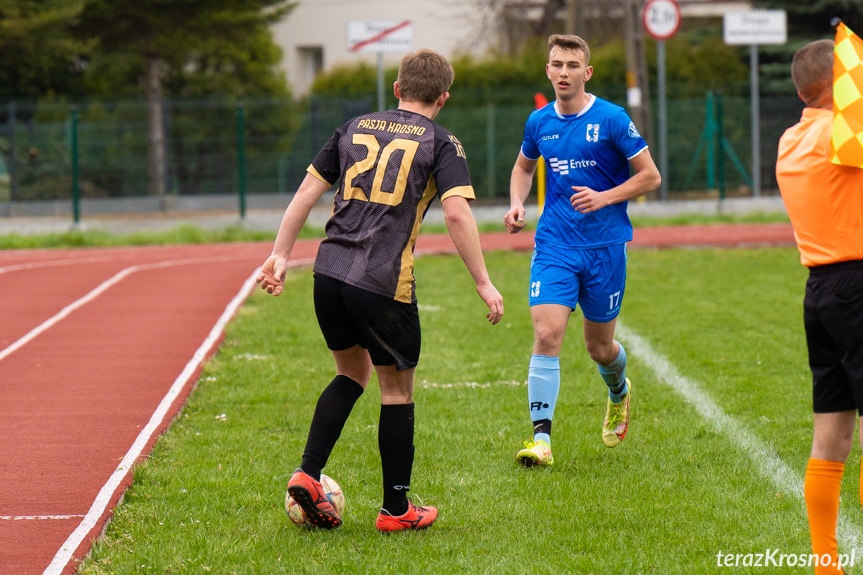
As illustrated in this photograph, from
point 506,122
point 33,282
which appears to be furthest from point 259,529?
point 506,122

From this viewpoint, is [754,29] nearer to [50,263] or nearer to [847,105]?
[50,263]

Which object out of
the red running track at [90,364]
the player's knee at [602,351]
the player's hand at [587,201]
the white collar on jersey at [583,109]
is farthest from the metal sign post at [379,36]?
the player's hand at [587,201]

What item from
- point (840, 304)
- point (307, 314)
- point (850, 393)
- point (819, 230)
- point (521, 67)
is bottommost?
point (307, 314)

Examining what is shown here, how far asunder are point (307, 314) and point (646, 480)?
610 centimetres

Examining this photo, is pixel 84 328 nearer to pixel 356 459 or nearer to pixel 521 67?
pixel 356 459

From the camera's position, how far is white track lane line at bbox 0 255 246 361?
30.9 feet

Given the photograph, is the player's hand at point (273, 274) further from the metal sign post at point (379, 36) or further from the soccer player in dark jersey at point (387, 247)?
the metal sign post at point (379, 36)

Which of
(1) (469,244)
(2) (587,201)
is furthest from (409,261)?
(2) (587,201)

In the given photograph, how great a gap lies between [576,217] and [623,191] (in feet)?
0.96

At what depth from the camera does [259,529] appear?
4.66 meters

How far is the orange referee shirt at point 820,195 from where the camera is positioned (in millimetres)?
3693

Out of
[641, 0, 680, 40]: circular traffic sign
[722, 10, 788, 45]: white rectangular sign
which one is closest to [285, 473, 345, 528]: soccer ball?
[641, 0, 680, 40]: circular traffic sign

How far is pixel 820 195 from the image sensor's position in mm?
3742

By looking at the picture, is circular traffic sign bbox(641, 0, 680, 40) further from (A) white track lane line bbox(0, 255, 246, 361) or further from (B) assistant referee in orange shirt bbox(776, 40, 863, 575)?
(B) assistant referee in orange shirt bbox(776, 40, 863, 575)
